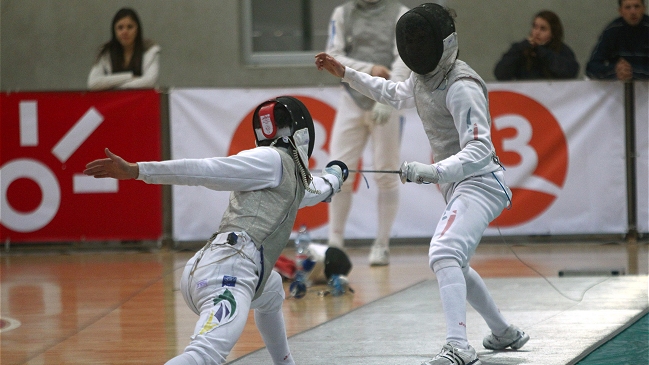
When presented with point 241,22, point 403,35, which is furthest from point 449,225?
point 241,22

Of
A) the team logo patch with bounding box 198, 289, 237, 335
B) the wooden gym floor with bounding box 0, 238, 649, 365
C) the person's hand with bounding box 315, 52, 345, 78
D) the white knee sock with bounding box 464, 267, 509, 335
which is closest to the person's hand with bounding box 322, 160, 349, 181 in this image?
the person's hand with bounding box 315, 52, 345, 78

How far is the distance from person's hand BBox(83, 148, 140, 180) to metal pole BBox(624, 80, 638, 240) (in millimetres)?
4793

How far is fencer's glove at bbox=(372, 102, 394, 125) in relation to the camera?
5.64 meters

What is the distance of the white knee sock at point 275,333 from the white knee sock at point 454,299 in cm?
57

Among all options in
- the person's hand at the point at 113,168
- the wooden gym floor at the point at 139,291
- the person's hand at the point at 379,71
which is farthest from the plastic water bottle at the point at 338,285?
the person's hand at the point at 113,168

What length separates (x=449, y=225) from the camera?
322cm

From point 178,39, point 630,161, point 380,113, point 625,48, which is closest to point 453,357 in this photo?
point 380,113

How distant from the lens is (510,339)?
3.43 m

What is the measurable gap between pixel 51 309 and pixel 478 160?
2618 mm

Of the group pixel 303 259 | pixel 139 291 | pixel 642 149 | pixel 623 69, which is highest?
pixel 623 69

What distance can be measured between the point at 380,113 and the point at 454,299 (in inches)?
105

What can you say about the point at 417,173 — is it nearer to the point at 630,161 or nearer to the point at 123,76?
the point at 630,161

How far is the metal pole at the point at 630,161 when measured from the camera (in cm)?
654

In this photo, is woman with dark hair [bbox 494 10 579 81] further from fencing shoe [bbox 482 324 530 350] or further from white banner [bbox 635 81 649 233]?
fencing shoe [bbox 482 324 530 350]
